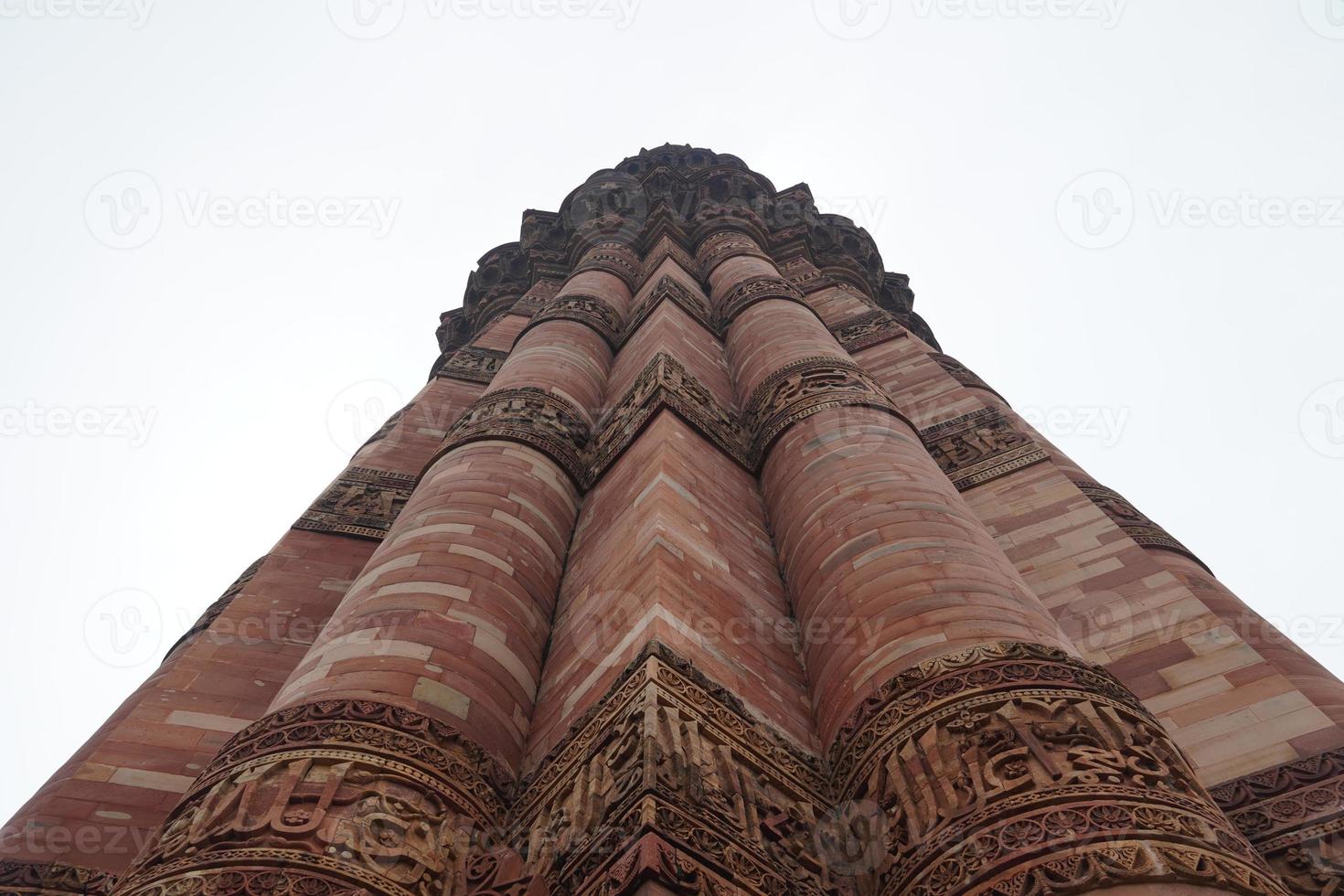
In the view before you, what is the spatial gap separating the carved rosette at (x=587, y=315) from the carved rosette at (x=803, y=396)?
3686 mm

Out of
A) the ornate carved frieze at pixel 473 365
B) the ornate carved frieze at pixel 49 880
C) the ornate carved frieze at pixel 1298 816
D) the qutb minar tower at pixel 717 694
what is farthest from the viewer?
the ornate carved frieze at pixel 473 365

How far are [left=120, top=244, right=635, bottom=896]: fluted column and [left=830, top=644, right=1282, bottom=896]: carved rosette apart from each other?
1808mm

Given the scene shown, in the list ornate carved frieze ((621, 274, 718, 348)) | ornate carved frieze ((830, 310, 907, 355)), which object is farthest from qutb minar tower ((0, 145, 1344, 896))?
ornate carved frieze ((830, 310, 907, 355))

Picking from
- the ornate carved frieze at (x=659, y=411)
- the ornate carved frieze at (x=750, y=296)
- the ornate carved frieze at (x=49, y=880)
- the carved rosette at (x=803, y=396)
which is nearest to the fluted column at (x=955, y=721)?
the carved rosette at (x=803, y=396)

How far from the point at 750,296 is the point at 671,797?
32.5 ft

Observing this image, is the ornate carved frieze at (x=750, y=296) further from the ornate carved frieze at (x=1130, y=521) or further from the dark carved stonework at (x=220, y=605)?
the dark carved stonework at (x=220, y=605)

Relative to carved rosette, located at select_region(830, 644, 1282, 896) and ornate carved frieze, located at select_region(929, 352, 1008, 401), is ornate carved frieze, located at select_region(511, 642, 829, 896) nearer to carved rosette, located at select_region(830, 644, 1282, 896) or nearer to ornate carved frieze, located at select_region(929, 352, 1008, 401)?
carved rosette, located at select_region(830, 644, 1282, 896)

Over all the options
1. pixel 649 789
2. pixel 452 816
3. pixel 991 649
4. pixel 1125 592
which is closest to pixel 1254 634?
pixel 1125 592

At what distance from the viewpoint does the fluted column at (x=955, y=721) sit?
389 cm

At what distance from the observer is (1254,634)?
6973mm

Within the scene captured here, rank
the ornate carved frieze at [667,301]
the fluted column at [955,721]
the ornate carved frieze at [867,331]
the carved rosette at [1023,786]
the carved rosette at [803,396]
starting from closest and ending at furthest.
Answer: the carved rosette at [1023,786] < the fluted column at [955,721] < the carved rosette at [803,396] < the ornate carved frieze at [667,301] < the ornate carved frieze at [867,331]

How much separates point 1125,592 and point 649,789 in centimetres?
499

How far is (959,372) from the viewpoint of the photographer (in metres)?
14.0

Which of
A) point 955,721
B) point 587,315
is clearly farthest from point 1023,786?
point 587,315
